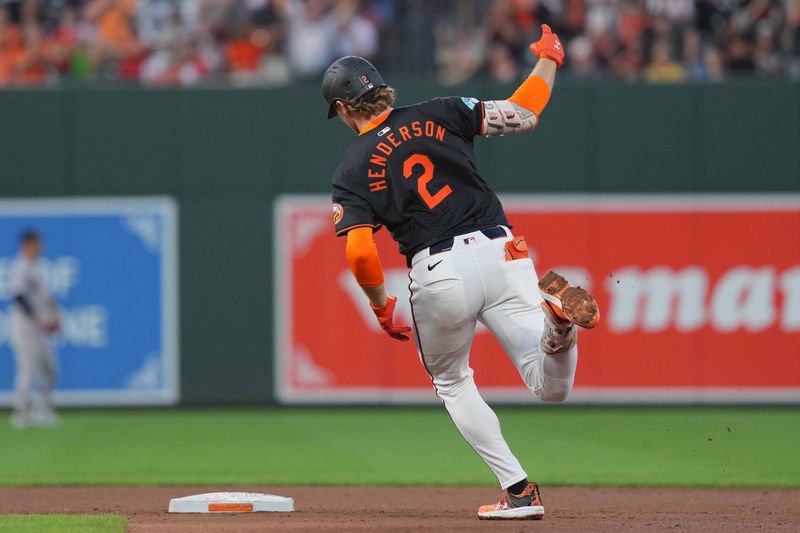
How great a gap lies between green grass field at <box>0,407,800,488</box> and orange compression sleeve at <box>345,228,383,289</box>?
3535 millimetres

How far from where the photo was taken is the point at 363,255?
6703 mm

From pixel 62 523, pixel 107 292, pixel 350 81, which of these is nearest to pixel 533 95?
pixel 350 81

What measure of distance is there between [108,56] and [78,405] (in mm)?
4111

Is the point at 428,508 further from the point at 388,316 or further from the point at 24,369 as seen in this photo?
the point at 24,369

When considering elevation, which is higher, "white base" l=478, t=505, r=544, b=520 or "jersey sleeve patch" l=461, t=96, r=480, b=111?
"jersey sleeve patch" l=461, t=96, r=480, b=111

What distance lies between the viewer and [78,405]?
49.9ft

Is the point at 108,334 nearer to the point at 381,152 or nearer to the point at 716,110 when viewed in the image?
the point at 716,110

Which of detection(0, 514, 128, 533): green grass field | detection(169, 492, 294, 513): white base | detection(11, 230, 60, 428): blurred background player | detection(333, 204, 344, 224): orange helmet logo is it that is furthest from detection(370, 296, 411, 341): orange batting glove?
detection(11, 230, 60, 428): blurred background player

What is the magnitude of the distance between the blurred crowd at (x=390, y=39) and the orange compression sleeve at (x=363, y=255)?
8610 mm

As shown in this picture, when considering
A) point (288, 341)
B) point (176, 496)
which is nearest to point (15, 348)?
point (288, 341)

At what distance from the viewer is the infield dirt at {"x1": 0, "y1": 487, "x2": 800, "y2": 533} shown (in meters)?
6.97

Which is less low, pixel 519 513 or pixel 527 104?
pixel 527 104

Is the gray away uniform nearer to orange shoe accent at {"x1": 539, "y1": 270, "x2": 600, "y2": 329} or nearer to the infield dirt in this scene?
the infield dirt

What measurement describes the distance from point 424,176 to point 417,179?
0.04 meters
